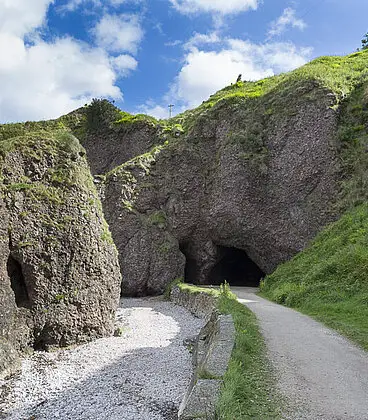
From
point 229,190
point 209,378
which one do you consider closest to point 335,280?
point 209,378

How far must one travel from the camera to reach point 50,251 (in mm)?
15523

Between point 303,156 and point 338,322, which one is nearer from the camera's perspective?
point 338,322

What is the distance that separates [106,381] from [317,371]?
23.0 ft

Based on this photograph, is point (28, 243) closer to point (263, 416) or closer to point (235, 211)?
point (263, 416)

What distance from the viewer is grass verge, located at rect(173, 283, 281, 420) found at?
553 cm

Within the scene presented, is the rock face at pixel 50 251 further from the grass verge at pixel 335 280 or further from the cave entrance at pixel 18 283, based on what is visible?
the grass verge at pixel 335 280

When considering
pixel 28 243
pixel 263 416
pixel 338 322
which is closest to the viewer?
pixel 263 416

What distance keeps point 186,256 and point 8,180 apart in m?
22.2

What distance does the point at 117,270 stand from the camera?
62.1 feet

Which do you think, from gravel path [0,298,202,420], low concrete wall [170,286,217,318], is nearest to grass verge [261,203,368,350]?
low concrete wall [170,286,217,318]

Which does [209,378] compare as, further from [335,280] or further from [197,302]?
[197,302]

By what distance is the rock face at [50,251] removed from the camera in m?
14.4

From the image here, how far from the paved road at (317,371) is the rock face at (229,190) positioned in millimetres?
17492

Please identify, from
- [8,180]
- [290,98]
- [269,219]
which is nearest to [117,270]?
[8,180]
